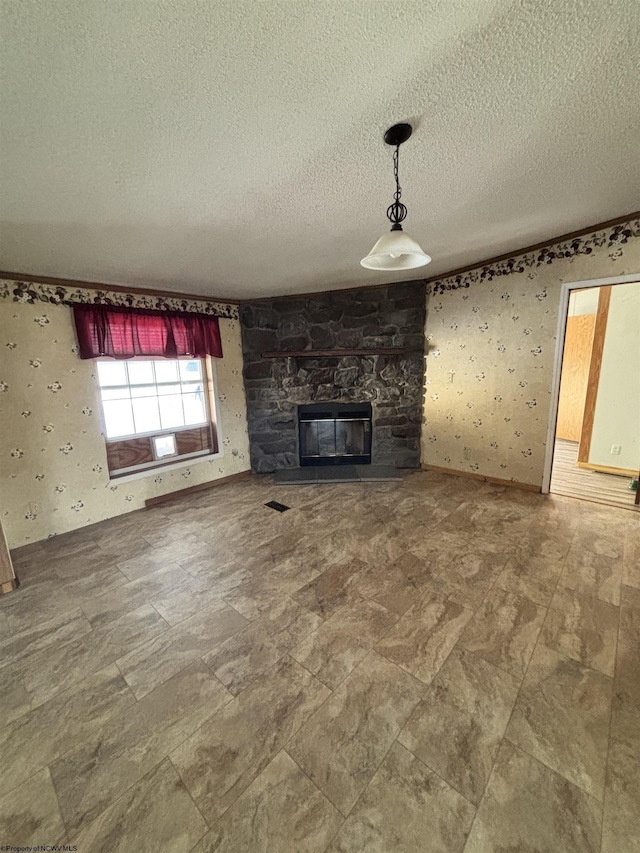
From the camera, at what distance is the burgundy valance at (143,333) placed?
9.30ft

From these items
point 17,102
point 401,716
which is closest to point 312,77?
point 17,102

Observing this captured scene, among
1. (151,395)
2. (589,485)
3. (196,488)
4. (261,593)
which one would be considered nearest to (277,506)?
(196,488)

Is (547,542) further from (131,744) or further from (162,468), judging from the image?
(162,468)

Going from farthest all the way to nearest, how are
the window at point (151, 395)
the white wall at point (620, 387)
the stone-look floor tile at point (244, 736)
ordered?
1. the white wall at point (620, 387)
2. the window at point (151, 395)
3. the stone-look floor tile at point (244, 736)

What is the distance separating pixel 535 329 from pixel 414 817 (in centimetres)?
359

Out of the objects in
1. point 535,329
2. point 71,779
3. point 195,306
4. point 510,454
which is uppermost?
point 195,306

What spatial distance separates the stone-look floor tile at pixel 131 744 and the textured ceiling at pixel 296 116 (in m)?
2.25

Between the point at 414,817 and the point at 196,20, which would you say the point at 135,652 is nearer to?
the point at 414,817

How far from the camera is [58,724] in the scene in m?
1.30

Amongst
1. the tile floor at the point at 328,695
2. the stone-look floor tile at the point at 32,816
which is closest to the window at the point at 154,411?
the tile floor at the point at 328,695

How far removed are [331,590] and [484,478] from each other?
2.53 metres

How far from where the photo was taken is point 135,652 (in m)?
1.62

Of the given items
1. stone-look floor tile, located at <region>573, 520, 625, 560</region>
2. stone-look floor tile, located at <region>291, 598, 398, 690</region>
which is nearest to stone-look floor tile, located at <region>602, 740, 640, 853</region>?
stone-look floor tile, located at <region>291, 598, 398, 690</region>

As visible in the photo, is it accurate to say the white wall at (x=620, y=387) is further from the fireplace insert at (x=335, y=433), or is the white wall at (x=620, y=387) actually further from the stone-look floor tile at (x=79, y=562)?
the stone-look floor tile at (x=79, y=562)
